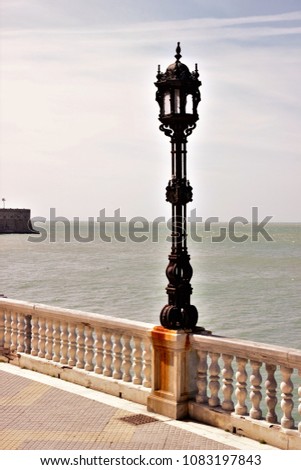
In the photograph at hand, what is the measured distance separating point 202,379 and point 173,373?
0.38 meters

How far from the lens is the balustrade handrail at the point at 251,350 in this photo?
24.5ft

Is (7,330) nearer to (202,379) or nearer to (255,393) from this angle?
(202,379)

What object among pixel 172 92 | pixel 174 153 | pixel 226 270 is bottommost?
pixel 226 270

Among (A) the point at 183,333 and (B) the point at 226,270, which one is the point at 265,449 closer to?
(A) the point at 183,333

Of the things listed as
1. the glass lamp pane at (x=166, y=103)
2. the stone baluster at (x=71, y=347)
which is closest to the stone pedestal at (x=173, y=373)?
the stone baluster at (x=71, y=347)

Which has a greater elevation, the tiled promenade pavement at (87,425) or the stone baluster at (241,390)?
the stone baluster at (241,390)

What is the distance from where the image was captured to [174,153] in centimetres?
904

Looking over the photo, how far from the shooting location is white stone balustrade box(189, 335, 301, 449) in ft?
24.8

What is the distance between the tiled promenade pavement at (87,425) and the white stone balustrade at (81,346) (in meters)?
0.31

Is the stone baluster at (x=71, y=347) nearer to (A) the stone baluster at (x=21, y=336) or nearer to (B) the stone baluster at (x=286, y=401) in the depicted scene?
(A) the stone baluster at (x=21, y=336)
